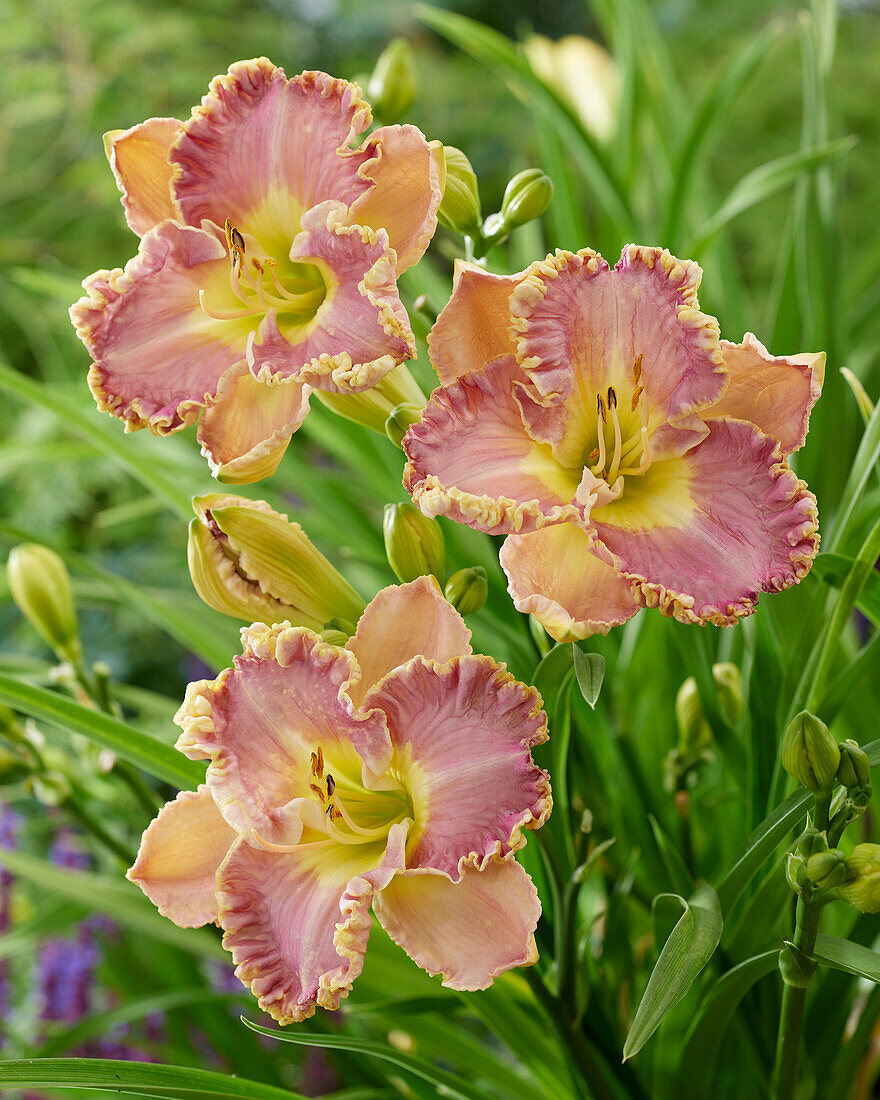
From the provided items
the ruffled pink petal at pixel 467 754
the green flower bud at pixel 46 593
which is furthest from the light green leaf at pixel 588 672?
the green flower bud at pixel 46 593

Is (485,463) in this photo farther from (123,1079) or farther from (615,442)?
(123,1079)

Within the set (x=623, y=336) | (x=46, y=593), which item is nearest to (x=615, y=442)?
(x=623, y=336)

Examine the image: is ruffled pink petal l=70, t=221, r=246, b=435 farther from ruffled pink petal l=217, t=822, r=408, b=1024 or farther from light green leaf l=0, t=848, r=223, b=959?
light green leaf l=0, t=848, r=223, b=959

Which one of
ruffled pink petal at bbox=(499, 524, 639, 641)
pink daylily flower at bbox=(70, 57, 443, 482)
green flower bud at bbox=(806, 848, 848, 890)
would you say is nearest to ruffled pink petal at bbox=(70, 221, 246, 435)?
pink daylily flower at bbox=(70, 57, 443, 482)

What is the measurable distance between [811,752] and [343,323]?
0.16 meters

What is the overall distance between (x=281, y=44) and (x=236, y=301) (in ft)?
5.05

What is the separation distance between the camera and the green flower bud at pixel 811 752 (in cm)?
24

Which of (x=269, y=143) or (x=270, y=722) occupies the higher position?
(x=269, y=143)

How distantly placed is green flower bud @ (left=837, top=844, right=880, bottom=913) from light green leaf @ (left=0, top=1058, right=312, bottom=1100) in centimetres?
18

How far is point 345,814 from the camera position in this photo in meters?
0.26

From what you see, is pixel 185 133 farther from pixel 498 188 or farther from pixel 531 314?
pixel 498 188

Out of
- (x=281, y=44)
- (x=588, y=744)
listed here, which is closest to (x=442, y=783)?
(x=588, y=744)

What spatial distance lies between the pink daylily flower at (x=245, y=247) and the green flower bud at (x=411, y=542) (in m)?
0.04

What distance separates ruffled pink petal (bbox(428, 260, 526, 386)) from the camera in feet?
0.82
